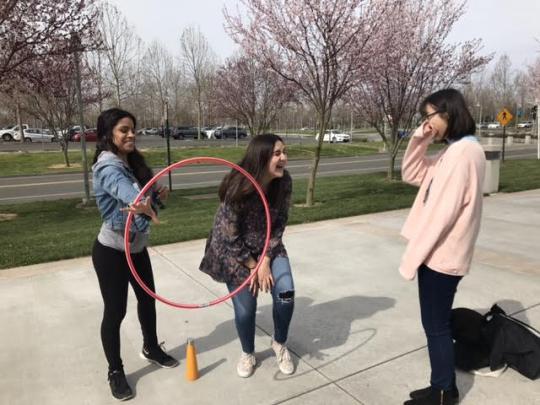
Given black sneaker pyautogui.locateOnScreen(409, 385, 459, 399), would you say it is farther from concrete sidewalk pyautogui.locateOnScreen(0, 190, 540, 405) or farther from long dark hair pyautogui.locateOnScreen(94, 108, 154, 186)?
long dark hair pyautogui.locateOnScreen(94, 108, 154, 186)

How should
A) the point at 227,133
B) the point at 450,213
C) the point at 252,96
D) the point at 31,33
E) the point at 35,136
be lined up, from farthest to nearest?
the point at 227,133 → the point at 35,136 → the point at 252,96 → the point at 31,33 → the point at 450,213

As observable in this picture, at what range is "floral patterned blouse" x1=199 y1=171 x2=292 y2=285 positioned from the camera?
3.04 metres

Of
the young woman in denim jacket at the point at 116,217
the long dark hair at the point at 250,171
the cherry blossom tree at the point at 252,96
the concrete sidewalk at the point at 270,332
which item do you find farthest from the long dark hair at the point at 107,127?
the cherry blossom tree at the point at 252,96

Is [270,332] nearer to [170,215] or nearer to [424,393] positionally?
[424,393]

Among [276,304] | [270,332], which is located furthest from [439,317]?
[270,332]

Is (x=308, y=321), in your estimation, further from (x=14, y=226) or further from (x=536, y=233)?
(x=14, y=226)

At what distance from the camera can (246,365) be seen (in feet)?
10.9

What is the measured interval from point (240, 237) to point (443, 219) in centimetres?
130

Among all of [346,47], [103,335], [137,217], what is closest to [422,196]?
[137,217]

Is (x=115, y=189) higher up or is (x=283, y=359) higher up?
(x=115, y=189)

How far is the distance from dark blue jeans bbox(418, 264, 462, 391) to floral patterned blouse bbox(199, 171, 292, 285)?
39.7 inches

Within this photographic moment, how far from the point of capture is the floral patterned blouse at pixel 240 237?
304cm

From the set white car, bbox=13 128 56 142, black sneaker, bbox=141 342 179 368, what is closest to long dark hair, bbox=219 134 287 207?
black sneaker, bbox=141 342 179 368

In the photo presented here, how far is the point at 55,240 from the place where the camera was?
7.56 m
